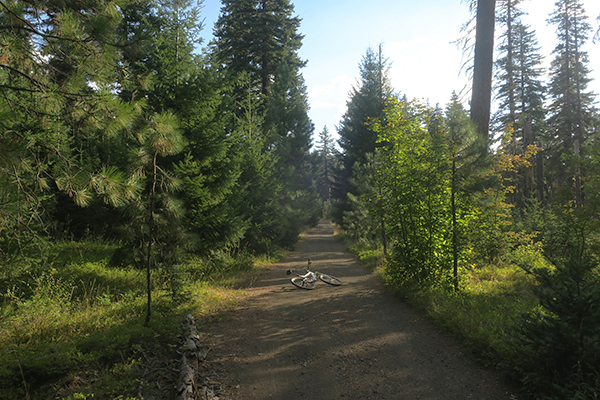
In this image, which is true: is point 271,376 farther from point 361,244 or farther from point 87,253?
point 361,244

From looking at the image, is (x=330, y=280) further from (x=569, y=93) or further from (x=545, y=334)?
(x=569, y=93)

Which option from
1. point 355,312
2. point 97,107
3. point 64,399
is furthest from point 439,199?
point 64,399

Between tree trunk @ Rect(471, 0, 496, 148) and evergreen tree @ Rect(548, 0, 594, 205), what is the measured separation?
15611mm

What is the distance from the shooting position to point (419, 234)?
7.80 m

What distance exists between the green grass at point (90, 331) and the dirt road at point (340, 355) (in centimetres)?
98

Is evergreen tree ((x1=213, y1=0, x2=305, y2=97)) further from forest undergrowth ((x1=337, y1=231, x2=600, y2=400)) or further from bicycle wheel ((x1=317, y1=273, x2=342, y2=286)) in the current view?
forest undergrowth ((x1=337, y1=231, x2=600, y2=400))

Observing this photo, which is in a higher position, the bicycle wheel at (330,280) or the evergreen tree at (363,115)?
the evergreen tree at (363,115)

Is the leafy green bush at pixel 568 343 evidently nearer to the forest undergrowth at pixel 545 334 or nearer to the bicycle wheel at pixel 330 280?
the forest undergrowth at pixel 545 334

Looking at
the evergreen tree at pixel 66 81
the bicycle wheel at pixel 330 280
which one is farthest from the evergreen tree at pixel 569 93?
the evergreen tree at pixel 66 81

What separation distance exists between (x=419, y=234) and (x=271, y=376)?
17.3 feet

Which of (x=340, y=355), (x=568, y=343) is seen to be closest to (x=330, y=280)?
(x=340, y=355)

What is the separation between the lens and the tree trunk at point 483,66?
952 centimetres

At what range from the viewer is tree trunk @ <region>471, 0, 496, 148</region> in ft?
31.2

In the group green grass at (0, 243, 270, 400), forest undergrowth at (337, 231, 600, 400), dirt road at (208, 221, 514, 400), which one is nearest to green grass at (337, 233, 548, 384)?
forest undergrowth at (337, 231, 600, 400)
